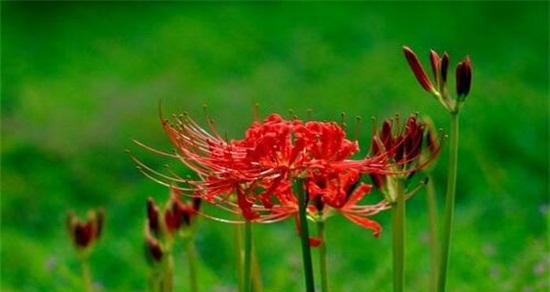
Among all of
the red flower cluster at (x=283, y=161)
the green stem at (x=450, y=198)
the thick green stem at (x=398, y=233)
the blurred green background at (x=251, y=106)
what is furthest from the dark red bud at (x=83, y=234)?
the blurred green background at (x=251, y=106)

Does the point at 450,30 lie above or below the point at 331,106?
above

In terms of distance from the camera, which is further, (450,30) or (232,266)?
(450,30)

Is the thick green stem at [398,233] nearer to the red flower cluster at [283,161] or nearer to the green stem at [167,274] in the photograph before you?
the red flower cluster at [283,161]

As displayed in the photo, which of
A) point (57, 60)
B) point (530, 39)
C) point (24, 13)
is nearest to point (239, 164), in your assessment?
point (530, 39)

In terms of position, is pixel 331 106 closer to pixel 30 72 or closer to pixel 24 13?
pixel 30 72

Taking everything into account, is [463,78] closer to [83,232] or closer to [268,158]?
[268,158]

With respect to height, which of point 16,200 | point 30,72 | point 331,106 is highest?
point 30,72

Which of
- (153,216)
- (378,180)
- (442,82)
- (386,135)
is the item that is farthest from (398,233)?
(153,216)
